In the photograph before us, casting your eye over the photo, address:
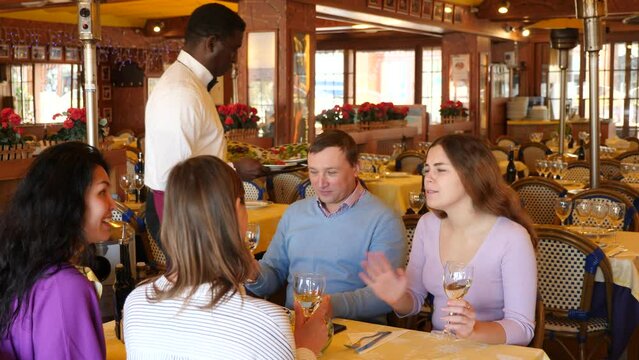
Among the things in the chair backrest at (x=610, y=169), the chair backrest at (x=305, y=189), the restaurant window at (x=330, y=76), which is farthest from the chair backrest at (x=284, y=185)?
the restaurant window at (x=330, y=76)

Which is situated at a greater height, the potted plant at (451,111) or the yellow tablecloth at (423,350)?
the potted plant at (451,111)

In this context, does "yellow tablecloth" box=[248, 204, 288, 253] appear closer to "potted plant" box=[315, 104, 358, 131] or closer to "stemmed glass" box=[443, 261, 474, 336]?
"stemmed glass" box=[443, 261, 474, 336]

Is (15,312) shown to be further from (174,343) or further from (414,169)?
(414,169)

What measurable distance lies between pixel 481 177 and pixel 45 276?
4.95 ft

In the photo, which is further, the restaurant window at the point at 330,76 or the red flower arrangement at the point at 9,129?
the restaurant window at the point at 330,76

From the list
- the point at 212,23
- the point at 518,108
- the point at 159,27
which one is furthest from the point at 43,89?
the point at 212,23

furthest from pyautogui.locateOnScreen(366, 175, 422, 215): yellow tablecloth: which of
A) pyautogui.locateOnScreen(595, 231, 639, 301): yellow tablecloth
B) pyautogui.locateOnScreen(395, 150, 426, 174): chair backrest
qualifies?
pyautogui.locateOnScreen(595, 231, 639, 301): yellow tablecloth

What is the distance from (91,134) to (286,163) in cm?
179

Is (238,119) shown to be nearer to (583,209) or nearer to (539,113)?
(583,209)

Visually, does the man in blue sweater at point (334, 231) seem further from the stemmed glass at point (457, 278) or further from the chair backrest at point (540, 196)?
the chair backrest at point (540, 196)

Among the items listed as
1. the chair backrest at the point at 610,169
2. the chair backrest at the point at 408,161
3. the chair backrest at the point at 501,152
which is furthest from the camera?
the chair backrest at the point at 501,152

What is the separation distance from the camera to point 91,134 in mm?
4992

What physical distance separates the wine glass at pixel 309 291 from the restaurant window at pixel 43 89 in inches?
580

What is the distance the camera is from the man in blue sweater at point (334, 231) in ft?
11.1
